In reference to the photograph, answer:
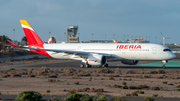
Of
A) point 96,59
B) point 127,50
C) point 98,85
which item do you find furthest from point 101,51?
point 98,85

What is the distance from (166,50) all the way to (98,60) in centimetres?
1091

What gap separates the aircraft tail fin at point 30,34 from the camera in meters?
45.9

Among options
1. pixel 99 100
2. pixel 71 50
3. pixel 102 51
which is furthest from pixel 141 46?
pixel 99 100

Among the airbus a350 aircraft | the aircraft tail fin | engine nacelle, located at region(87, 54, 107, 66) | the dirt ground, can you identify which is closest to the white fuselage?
the airbus a350 aircraft

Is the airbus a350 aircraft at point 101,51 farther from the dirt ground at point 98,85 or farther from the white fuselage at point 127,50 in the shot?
the dirt ground at point 98,85

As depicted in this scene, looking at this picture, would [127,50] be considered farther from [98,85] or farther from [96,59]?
[98,85]

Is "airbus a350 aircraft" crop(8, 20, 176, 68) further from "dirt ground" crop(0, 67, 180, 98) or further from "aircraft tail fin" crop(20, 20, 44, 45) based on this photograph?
"dirt ground" crop(0, 67, 180, 98)

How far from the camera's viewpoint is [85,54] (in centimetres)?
4150

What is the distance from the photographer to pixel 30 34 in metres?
45.9

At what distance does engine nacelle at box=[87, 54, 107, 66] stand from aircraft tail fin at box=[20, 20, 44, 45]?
11.8 metres

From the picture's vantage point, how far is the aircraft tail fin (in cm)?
4588

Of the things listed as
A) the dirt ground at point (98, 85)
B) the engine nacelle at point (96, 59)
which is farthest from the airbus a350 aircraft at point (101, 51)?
the dirt ground at point (98, 85)

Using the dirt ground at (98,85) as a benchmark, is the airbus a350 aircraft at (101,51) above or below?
above

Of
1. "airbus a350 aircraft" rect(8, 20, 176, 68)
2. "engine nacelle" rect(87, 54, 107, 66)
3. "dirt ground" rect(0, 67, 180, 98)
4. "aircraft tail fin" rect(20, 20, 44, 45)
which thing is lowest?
"dirt ground" rect(0, 67, 180, 98)
